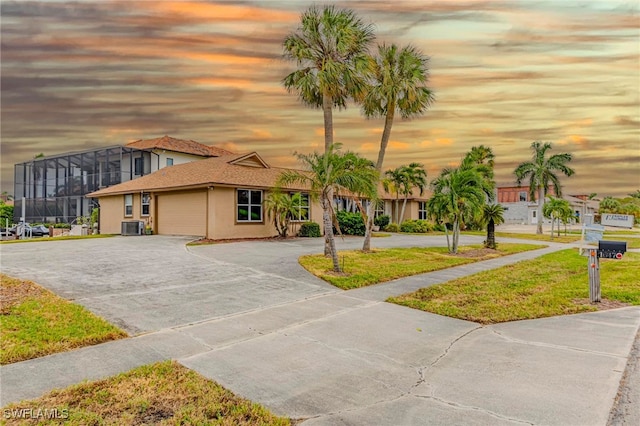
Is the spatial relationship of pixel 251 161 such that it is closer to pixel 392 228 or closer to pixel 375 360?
pixel 392 228

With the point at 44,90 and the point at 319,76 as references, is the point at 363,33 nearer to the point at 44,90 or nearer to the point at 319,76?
the point at 319,76

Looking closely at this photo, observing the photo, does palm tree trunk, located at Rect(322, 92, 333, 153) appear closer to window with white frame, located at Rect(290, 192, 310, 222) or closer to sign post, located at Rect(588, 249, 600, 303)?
window with white frame, located at Rect(290, 192, 310, 222)

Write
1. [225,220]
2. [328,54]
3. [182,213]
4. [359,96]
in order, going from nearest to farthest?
[328,54] < [359,96] < [225,220] < [182,213]

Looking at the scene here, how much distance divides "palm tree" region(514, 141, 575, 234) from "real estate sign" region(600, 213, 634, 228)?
3148 centimetres

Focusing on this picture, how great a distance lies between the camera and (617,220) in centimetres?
897

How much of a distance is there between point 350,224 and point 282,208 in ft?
21.3

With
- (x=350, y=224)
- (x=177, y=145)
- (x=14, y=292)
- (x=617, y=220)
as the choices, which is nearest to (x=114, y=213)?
(x=177, y=145)

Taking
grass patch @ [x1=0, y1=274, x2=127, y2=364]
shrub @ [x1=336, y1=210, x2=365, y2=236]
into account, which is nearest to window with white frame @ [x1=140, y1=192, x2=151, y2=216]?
shrub @ [x1=336, y1=210, x2=365, y2=236]

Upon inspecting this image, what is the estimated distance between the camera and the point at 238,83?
1664 centimetres

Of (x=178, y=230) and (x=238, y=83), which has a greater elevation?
(x=238, y=83)

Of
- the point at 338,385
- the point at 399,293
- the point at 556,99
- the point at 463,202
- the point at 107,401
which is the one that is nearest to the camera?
the point at 107,401

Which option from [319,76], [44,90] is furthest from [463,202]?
[44,90]

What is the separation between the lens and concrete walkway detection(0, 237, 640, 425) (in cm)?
370

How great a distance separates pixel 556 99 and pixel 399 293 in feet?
41.2
